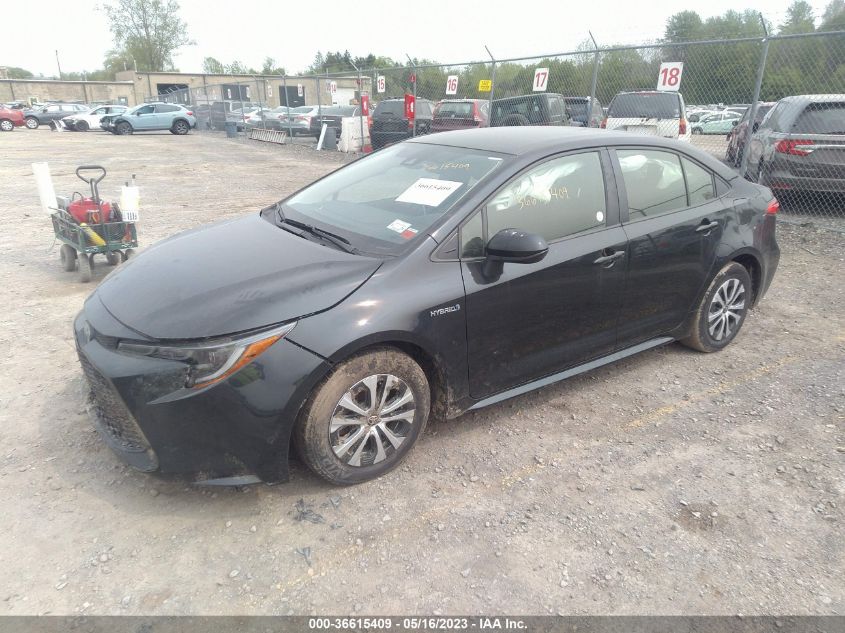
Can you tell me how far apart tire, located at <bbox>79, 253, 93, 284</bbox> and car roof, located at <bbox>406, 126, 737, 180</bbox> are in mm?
3745

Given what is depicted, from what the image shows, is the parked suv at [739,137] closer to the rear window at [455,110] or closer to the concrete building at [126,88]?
the rear window at [455,110]

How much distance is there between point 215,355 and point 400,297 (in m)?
0.86

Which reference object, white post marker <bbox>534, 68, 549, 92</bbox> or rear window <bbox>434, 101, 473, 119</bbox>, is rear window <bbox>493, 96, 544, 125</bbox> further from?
rear window <bbox>434, 101, 473, 119</bbox>

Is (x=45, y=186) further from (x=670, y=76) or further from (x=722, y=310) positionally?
(x=670, y=76)

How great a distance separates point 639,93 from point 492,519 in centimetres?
1156

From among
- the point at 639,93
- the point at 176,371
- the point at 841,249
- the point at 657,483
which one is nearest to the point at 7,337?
the point at 176,371

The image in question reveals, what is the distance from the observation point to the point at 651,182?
3744mm

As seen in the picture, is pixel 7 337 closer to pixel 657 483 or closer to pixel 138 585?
pixel 138 585

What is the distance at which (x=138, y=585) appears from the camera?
2.33 m

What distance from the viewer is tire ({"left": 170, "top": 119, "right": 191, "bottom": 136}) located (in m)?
30.0

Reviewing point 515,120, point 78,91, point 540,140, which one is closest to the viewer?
point 540,140

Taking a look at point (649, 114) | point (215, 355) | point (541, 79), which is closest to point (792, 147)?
point (649, 114)

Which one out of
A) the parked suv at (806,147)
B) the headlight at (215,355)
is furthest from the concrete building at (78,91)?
the headlight at (215,355)

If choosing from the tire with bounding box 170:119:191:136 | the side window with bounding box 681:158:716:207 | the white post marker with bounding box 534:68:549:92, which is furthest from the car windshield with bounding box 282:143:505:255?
the tire with bounding box 170:119:191:136
